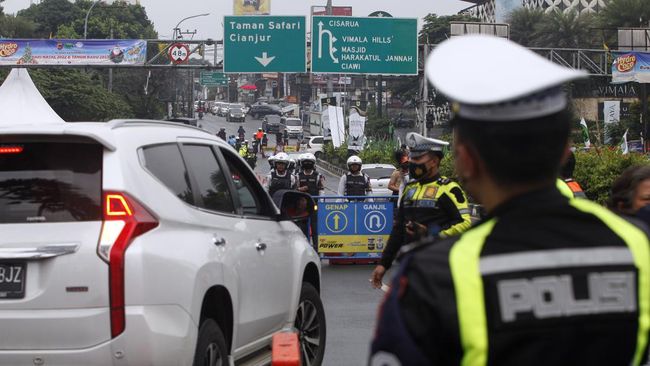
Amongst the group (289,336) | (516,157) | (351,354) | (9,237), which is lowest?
(351,354)

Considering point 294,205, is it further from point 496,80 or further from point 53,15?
point 53,15

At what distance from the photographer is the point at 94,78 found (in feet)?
236

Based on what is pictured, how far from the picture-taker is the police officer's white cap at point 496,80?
229 cm

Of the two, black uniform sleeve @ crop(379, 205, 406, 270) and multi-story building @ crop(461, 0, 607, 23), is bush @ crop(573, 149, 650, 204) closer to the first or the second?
black uniform sleeve @ crop(379, 205, 406, 270)

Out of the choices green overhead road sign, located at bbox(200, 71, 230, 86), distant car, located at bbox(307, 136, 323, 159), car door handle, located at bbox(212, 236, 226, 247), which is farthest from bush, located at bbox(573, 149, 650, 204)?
green overhead road sign, located at bbox(200, 71, 230, 86)

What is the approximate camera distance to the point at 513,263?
2350 mm

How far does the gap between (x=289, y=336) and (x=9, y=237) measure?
153cm

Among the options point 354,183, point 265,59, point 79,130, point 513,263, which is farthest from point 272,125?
point 513,263

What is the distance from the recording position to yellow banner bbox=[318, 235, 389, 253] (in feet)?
58.7

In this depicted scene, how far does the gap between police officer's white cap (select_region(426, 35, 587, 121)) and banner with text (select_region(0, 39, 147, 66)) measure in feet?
132

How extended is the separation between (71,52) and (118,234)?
38.1m

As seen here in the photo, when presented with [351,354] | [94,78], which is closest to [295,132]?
[94,78]

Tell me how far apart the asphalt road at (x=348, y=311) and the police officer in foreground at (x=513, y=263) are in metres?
6.70

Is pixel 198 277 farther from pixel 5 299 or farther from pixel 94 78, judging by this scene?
pixel 94 78
